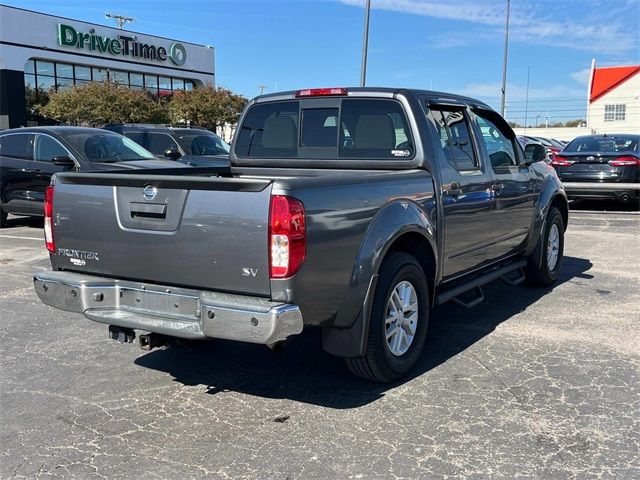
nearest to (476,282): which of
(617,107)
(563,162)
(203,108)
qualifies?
(563,162)

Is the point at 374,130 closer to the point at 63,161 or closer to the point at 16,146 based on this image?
the point at 63,161

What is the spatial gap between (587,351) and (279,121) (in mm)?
3077

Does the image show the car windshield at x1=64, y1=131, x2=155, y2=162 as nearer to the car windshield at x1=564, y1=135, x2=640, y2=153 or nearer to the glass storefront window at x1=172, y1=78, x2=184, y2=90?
the car windshield at x1=564, y1=135, x2=640, y2=153

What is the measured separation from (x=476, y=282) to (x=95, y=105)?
2851 cm

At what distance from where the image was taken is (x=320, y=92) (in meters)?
5.30

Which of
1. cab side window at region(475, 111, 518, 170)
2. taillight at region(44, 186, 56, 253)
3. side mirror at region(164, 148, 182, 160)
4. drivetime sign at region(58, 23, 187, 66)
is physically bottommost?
taillight at region(44, 186, 56, 253)

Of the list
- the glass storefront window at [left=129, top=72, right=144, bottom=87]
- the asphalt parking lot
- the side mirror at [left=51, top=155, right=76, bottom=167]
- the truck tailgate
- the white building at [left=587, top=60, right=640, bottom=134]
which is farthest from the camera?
the white building at [left=587, top=60, right=640, bottom=134]

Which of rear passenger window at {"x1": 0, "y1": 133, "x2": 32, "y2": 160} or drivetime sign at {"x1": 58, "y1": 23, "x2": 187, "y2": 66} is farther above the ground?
drivetime sign at {"x1": 58, "y1": 23, "x2": 187, "y2": 66}

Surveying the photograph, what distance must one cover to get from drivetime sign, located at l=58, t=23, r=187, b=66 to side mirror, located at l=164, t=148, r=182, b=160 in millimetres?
26233

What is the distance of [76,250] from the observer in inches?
163

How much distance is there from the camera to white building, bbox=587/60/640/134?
195ft

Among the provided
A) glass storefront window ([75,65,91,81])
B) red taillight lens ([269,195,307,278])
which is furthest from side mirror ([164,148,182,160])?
glass storefront window ([75,65,91,81])

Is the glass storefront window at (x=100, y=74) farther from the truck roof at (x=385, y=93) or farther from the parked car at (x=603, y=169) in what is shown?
the truck roof at (x=385, y=93)

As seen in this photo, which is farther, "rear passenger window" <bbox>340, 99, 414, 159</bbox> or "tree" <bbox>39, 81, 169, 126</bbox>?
"tree" <bbox>39, 81, 169, 126</bbox>
